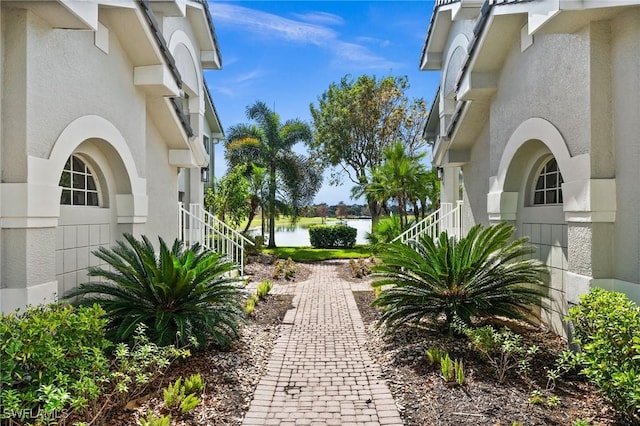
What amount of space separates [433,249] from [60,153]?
5.47 metres

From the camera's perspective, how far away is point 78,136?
536 cm

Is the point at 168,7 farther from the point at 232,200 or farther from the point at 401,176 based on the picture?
the point at 232,200

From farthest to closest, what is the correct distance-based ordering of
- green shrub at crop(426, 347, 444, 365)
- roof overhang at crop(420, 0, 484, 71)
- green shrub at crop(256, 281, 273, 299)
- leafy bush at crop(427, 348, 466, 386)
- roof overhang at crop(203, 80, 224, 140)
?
roof overhang at crop(203, 80, 224, 140), roof overhang at crop(420, 0, 484, 71), green shrub at crop(256, 281, 273, 299), green shrub at crop(426, 347, 444, 365), leafy bush at crop(427, 348, 466, 386)

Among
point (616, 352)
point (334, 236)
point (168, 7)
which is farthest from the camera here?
point (334, 236)

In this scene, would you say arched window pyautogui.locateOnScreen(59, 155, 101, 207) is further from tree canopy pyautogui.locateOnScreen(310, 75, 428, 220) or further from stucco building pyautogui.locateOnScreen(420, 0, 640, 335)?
tree canopy pyautogui.locateOnScreen(310, 75, 428, 220)

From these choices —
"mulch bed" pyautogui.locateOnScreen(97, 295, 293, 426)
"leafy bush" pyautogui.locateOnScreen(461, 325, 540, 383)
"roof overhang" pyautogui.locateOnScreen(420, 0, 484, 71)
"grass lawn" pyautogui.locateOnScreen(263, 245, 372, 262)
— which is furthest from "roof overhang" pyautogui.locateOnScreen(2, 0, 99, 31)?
"grass lawn" pyautogui.locateOnScreen(263, 245, 372, 262)

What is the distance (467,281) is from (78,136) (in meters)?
5.97

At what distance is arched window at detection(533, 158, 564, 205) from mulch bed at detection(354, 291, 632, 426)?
227 cm

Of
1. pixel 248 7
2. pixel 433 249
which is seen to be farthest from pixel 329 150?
pixel 433 249

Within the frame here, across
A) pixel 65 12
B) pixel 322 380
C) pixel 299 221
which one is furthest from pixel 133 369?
pixel 299 221

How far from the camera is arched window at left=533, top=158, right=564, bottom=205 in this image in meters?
6.67

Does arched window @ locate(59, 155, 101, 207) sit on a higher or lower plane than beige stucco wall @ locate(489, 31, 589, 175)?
lower

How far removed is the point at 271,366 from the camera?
5852 mm

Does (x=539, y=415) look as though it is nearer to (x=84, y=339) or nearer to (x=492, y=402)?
(x=492, y=402)
